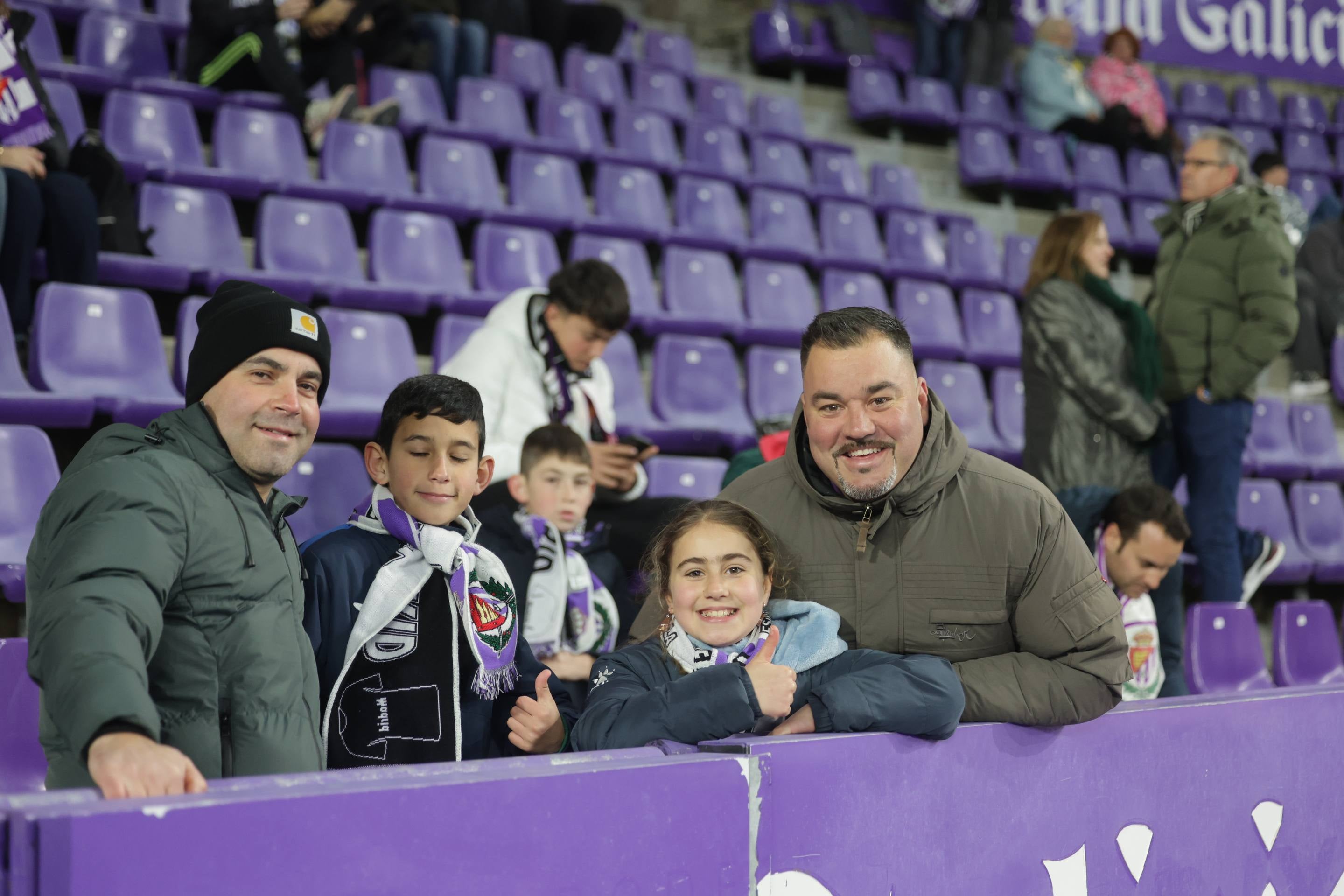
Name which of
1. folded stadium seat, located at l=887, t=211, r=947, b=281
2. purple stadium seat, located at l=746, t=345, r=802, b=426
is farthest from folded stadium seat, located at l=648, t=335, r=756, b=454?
folded stadium seat, located at l=887, t=211, r=947, b=281

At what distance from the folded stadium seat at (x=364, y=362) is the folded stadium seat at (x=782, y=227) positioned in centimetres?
233

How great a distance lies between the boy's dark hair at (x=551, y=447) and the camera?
340 centimetres

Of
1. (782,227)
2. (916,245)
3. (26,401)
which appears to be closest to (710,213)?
(782,227)

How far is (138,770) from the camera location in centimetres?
129

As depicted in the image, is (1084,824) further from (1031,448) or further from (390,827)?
(1031,448)

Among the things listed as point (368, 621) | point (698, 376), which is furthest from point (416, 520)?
point (698, 376)

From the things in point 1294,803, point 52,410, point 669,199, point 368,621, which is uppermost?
point 669,199

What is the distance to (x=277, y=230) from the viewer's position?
15.6ft

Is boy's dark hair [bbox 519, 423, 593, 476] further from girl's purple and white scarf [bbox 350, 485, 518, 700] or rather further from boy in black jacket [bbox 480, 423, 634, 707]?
girl's purple and white scarf [bbox 350, 485, 518, 700]

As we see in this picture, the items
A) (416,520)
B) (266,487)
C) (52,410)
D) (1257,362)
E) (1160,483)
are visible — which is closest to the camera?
(266,487)

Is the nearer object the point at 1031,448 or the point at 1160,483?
the point at 1031,448

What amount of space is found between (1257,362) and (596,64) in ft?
13.5

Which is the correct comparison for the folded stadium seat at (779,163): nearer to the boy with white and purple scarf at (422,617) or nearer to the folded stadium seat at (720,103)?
the folded stadium seat at (720,103)

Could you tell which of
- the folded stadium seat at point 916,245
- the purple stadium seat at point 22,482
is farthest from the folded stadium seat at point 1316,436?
the purple stadium seat at point 22,482
